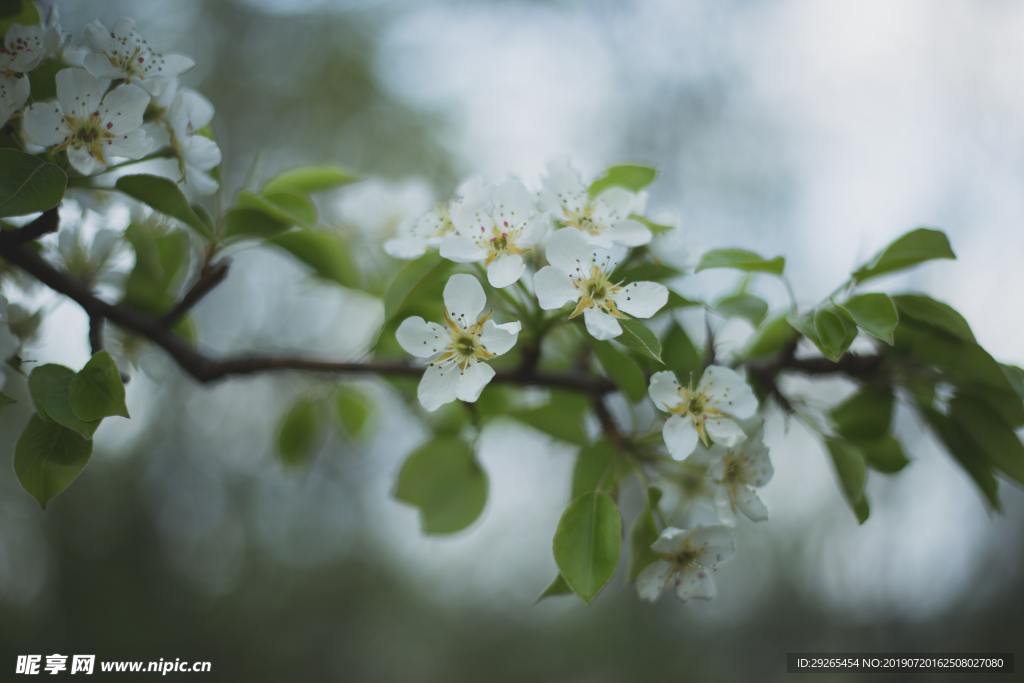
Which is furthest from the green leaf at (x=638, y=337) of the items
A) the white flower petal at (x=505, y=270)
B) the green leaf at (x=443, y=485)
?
the green leaf at (x=443, y=485)

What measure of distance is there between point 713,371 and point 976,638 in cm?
345

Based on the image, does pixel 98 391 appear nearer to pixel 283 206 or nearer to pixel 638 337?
pixel 283 206

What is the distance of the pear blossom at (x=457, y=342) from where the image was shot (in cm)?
Answer: 70

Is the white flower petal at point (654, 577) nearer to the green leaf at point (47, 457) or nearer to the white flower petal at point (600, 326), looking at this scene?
the white flower petal at point (600, 326)

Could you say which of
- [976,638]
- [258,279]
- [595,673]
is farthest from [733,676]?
[258,279]

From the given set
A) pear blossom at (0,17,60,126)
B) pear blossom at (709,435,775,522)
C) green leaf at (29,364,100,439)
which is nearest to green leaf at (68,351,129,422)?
green leaf at (29,364,100,439)

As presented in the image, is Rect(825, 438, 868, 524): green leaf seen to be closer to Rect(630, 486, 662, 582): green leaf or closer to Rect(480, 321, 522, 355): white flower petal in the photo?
Rect(630, 486, 662, 582): green leaf

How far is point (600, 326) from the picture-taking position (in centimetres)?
69

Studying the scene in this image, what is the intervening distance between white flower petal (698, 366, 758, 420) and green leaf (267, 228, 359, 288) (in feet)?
1.66

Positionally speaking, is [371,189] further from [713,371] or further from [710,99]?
[710,99]

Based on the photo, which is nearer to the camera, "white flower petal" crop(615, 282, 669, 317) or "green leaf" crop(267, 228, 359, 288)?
"white flower petal" crop(615, 282, 669, 317)

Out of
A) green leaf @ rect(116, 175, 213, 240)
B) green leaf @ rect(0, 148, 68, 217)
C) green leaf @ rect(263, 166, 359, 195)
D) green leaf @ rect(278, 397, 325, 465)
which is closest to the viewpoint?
green leaf @ rect(0, 148, 68, 217)

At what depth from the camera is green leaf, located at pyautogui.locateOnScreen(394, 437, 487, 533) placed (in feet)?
3.26

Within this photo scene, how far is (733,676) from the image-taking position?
5.07 metres
